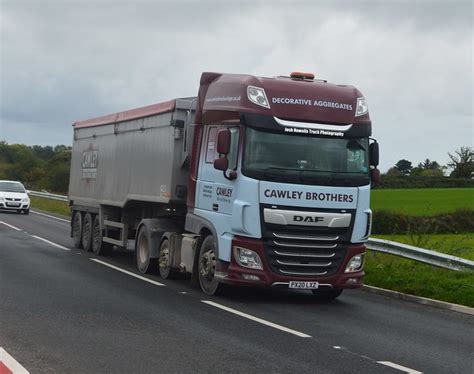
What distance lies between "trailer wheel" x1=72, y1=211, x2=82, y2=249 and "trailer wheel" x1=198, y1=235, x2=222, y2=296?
8948 millimetres

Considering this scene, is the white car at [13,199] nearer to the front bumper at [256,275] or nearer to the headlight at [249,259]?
the front bumper at [256,275]

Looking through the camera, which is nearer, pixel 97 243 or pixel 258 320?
pixel 258 320

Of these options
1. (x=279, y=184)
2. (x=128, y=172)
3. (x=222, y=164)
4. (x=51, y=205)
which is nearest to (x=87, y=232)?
(x=128, y=172)

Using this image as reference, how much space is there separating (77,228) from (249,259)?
1088cm

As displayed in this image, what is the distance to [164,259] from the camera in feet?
53.9

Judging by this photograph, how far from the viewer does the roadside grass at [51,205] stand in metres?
44.3

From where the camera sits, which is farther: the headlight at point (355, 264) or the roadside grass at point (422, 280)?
the roadside grass at point (422, 280)

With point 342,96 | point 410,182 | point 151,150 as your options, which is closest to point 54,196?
point 151,150

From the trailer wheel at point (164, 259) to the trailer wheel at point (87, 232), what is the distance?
5.55 metres

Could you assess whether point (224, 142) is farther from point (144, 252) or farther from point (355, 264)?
point (144, 252)

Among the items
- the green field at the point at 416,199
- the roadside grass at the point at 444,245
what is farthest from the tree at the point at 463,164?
the roadside grass at the point at 444,245

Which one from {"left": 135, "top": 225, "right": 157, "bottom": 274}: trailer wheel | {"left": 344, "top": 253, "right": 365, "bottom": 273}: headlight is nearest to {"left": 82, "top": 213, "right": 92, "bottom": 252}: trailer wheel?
{"left": 135, "top": 225, "right": 157, "bottom": 274}: trailer wheel

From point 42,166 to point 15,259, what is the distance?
87099mm

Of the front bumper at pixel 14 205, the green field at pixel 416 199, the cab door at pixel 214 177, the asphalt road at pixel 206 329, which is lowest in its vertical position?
the asphalt road at pixel 206 329
